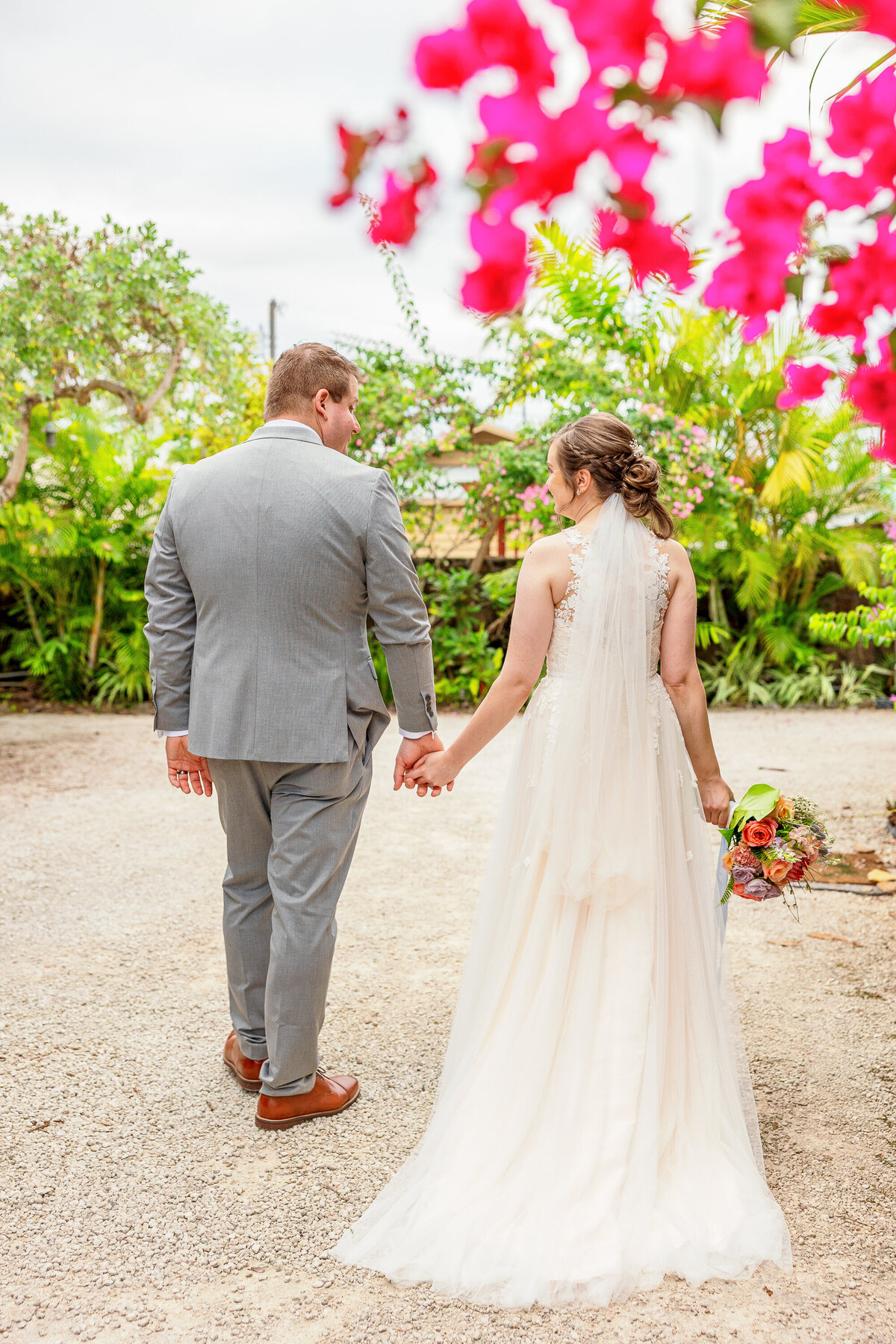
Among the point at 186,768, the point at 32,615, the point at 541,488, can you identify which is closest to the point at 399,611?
the point at 186,768

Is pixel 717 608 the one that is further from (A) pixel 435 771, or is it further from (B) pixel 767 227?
(B) pixel 767 227

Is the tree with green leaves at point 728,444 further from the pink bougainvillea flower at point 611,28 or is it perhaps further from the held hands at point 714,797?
the pink bougainvillea flower at point 611,28

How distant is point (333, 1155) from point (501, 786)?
4351mm

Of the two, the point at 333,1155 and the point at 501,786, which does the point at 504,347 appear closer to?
the point at 501,786

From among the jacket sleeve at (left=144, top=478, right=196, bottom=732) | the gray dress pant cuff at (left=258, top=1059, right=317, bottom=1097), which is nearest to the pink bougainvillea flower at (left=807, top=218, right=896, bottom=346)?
the jacket sleeve at (left=144, top=478, right=196, bottom=732)

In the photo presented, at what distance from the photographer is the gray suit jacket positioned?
264 centimetres

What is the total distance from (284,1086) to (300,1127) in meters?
0.12

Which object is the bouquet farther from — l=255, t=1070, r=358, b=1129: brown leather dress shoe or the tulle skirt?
l=255, t=1070, r=358, b=1129: brown leather dress shoe

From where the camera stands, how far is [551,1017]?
95.6 inches

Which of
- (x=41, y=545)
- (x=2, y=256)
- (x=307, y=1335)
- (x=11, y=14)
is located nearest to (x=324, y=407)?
(x=11, y=14)

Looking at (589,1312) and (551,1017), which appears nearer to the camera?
(589,1312)

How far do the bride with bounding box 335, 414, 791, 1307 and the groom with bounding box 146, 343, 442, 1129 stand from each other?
0.38m

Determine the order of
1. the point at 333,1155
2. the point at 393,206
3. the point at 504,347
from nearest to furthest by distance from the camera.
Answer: the point at 393,206 → the point at 333,1155 → the point at 504,347

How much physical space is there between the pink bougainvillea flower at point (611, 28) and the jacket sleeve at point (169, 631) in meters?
2.22
